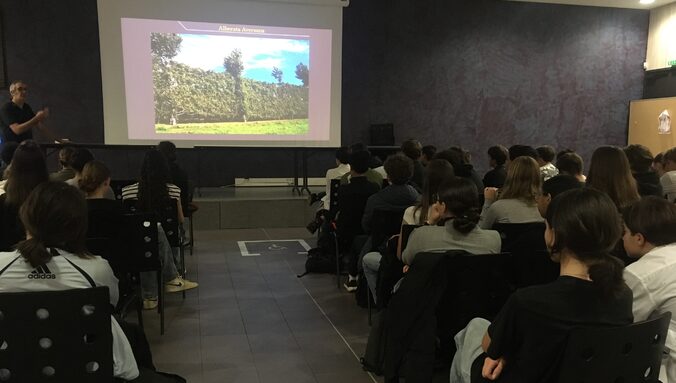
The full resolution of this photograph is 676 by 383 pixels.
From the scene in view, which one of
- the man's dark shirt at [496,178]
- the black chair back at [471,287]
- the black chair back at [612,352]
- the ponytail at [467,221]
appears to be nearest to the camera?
the black chair back at [612,352]

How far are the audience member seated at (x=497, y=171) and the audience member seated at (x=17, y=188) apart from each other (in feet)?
11.2

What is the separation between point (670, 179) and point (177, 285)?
404 centimetres

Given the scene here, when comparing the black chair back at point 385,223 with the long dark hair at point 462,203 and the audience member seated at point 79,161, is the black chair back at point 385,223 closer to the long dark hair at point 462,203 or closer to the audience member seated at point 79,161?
the long dark hair at point 462,203

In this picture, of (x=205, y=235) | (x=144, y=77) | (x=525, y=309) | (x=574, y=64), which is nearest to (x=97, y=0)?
(x=144, y=77)

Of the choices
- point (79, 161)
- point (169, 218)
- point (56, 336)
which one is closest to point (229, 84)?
point (79, 161)

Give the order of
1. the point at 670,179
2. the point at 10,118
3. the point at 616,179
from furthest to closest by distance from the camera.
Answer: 1. the point at 10,118
2. the point at 670,179
3. the point at 616,179

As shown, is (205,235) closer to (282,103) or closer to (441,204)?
(282,103)

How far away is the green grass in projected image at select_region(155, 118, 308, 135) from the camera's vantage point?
7.36m

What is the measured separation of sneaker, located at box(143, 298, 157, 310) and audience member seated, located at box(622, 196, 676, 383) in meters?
3.00

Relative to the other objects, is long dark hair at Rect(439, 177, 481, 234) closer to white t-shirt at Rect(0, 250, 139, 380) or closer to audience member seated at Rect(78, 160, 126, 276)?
white t-shirt at Rect(0, 250, 139, 380)

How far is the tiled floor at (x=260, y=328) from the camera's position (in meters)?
2.57

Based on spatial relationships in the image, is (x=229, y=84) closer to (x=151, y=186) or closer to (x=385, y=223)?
(x=151, y=186)

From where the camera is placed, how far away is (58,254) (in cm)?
150

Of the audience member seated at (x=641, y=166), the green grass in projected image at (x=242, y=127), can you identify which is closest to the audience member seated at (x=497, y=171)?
the audience member seated at (x=641, y=166)
